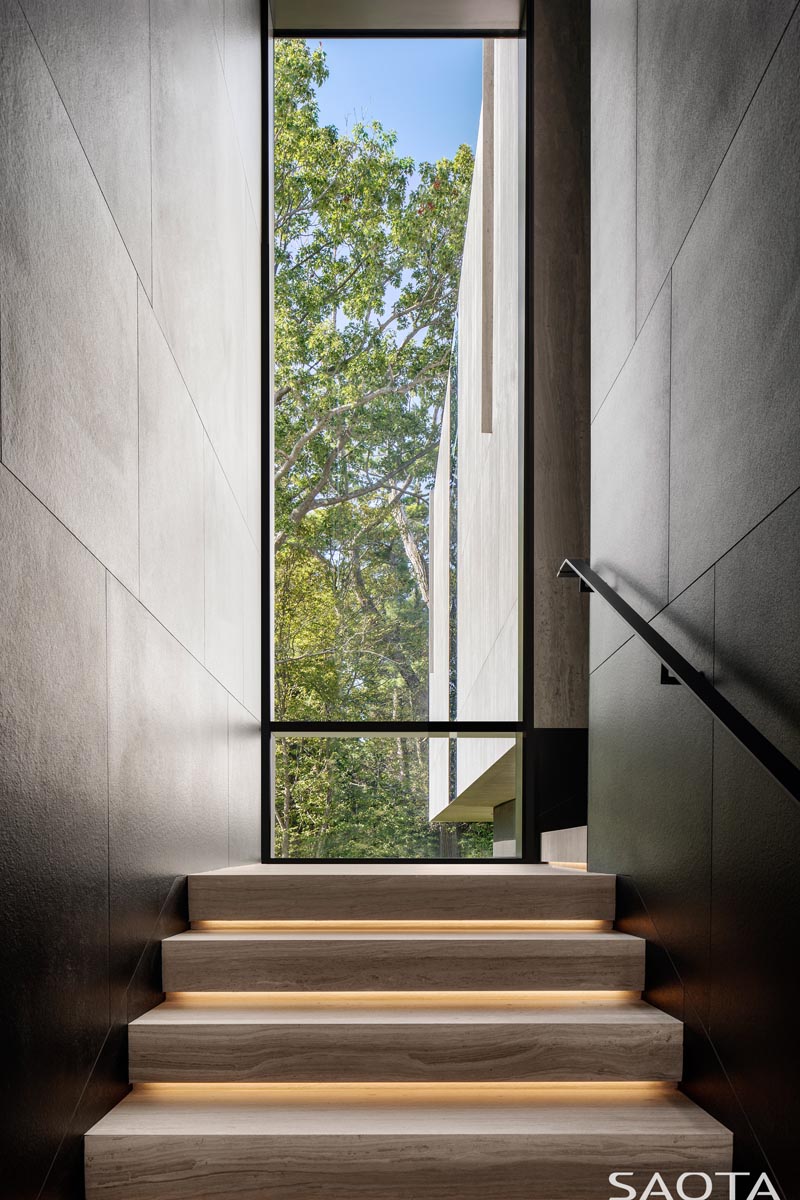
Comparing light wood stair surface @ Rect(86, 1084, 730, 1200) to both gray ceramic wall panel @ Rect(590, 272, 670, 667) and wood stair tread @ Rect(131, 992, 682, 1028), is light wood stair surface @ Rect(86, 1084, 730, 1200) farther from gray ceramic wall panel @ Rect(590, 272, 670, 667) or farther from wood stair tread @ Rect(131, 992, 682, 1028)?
gray ceramic wall panel @ Rect(590, 272, 670, 667)

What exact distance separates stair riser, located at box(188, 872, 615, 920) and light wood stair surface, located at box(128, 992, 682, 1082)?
731 millimetres

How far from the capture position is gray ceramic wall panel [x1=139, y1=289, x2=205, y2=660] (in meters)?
3.03

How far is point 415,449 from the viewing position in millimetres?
8195

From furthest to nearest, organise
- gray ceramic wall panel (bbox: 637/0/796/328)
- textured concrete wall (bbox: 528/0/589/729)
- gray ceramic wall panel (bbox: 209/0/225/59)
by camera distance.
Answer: textured concrete wall (bbox: 528/0/589/729) < gray ceramic wall panel (bbox: 209/0/225/59) < gray ceramic wall panel (bbox: 637/0/796/328)

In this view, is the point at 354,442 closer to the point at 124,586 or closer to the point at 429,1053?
the point at 124,586

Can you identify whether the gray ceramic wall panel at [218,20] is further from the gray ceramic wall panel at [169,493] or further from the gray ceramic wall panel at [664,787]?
the gray ceramic wall panel at [664,787]

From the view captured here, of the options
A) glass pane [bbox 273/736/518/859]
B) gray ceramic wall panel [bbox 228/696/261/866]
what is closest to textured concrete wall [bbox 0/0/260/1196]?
gray ceramic wall panel [bbox 228/696/261/866]

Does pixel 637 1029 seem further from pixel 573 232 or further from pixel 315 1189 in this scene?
pixel 573 232

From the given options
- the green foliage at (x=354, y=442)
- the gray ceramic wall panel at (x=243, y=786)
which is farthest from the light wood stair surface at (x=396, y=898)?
the green foliage at (x=354, y=442)

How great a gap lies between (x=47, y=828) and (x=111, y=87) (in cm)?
181

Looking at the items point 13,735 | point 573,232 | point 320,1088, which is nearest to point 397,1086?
point 320,1088

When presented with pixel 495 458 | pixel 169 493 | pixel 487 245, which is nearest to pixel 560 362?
pixel 495 458

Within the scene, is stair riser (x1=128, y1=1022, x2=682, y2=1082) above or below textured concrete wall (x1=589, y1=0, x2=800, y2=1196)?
below

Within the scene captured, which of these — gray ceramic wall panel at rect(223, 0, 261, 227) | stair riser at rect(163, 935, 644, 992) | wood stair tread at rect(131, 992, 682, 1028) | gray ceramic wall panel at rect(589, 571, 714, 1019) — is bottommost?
wood stair tread at rect(131, 992, 682, 1028)
